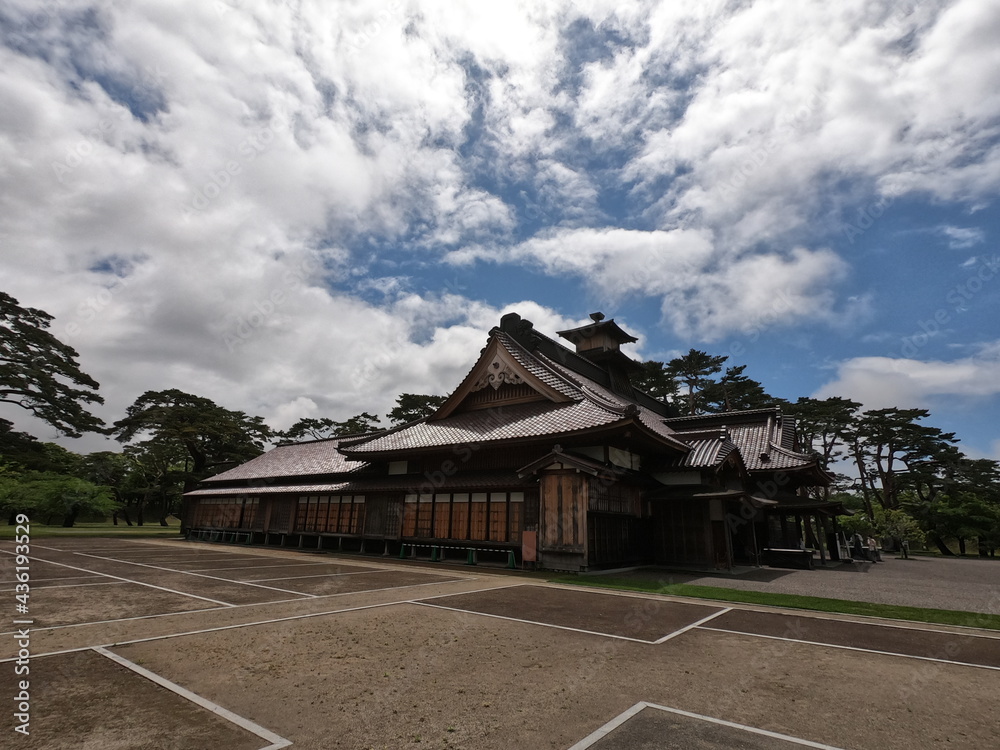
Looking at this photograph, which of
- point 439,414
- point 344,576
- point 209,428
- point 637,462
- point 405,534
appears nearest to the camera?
point 344,576

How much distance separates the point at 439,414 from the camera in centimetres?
2327

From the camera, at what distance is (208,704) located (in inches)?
160

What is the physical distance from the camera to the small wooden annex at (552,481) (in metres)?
15.8

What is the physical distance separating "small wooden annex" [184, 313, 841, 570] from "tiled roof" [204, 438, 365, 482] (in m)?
0.40

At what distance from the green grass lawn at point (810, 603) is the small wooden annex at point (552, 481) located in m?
2.66

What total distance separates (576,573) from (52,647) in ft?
39.4

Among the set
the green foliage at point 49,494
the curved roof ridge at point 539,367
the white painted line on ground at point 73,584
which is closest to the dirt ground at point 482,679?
the white painted line on ground at point 73,584

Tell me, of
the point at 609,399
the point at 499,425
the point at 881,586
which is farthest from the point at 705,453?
the point at 499,425

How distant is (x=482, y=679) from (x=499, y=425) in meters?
14.8

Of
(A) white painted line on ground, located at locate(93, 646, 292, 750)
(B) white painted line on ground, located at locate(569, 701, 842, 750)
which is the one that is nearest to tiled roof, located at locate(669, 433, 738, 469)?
(B) white painted line on ground, located at locate(569, 701, 842, 750)

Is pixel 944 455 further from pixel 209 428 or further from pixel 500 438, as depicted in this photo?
pixel 209 428

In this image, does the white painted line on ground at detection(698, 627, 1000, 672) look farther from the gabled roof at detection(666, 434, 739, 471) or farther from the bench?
the bench

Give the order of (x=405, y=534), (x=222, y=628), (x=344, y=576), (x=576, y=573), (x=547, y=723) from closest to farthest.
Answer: (x=547, y=723), (x=222, y=628), (x=344, y=576), (x=576, y=573), (x=405, y=534)

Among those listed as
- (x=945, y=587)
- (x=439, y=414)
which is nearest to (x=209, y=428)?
(x=439, y=414)
